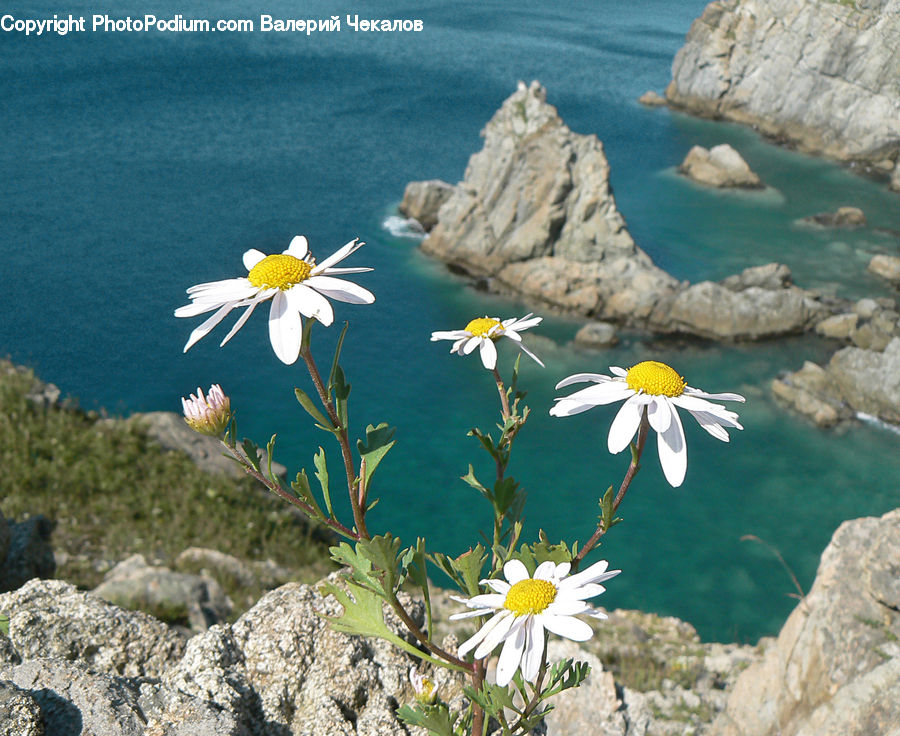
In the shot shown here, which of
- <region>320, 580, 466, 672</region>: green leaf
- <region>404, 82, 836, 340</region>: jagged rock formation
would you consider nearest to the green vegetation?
<region>320, 580, 466, 672</region>: green leaf

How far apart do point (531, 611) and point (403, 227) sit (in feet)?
152

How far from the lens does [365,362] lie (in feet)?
115

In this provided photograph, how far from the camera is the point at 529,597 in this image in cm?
301

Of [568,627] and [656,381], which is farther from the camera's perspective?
[656,381]

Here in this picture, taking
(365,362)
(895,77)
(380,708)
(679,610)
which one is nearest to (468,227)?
(365,362)

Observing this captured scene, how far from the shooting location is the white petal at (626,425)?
297cm

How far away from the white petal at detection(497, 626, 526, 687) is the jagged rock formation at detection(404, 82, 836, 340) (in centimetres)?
3752

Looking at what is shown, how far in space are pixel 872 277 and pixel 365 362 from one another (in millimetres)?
30978

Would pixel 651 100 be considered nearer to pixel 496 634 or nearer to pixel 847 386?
pixel 847 386

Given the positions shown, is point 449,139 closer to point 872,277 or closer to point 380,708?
point 872,277

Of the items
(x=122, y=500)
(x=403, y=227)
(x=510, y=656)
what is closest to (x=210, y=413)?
(x=510, y=656)

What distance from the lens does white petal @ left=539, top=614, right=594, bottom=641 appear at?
106 inches

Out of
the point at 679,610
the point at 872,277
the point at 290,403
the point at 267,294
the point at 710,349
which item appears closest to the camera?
the point at 267,294

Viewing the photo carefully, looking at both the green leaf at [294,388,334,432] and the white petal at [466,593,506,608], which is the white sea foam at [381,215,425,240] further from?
the white petal at [466,593,506,608]
